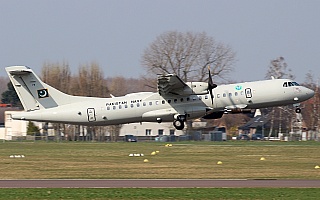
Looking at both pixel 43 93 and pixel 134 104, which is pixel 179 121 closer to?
pixel 134 104

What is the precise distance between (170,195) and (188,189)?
1.57 metres

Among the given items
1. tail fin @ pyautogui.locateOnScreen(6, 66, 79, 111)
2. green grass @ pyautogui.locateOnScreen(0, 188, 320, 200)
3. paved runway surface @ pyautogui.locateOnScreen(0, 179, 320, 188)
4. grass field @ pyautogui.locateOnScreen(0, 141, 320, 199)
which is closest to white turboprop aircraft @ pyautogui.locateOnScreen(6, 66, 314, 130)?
tail fin @ pyautogui.locateOnScreen(6, 66, 79, 111)

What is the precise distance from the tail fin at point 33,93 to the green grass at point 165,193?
88.8 feet

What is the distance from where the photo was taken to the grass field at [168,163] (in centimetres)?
2965

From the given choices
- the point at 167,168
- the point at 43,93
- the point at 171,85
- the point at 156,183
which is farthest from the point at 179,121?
the point at 156,183

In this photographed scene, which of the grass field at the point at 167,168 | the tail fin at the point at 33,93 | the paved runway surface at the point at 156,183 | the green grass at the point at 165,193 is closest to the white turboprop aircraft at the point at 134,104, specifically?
the tail fin at the point at 33,93

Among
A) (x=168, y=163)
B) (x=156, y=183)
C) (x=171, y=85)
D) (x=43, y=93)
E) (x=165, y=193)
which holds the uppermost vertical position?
(x=171, y=85)

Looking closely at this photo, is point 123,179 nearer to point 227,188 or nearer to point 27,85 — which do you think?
point 227,188

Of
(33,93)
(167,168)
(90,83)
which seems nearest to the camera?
(167,168)

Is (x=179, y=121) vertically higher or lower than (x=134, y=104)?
lower

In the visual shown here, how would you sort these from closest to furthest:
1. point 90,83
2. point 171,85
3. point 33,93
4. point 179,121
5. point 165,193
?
1. point 165,193
2. point 171,85
3. point 179,121
4. point 33,93
5. point 90,83

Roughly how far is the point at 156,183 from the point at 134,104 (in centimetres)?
2454

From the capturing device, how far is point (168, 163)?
36656mm

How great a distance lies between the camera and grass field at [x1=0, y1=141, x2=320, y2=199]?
21.7 metres
